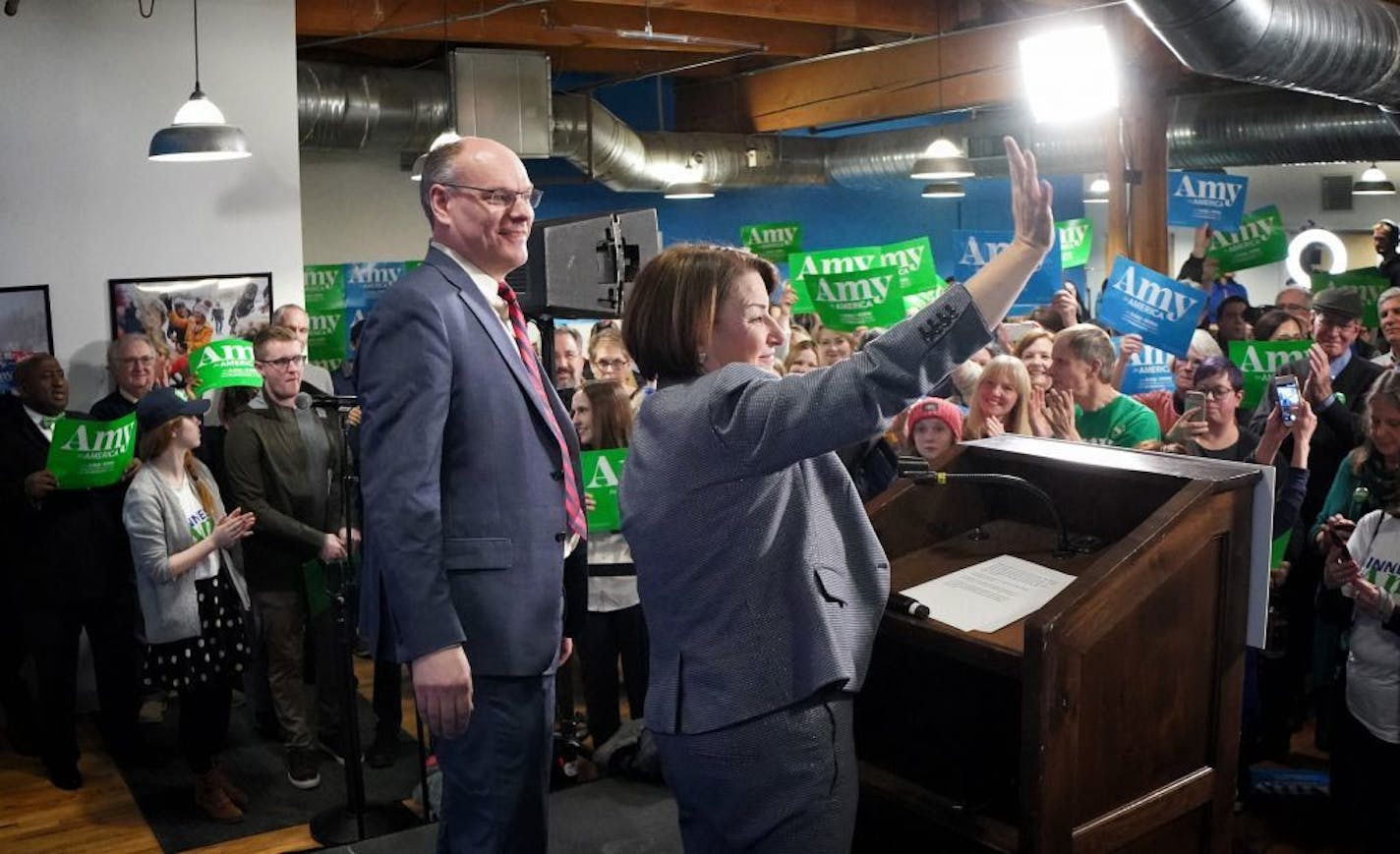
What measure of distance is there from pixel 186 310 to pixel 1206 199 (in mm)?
5802

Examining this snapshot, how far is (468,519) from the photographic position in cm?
209

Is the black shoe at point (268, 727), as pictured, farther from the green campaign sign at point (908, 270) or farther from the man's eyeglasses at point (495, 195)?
the man's eyeglasses at point (495, 195)

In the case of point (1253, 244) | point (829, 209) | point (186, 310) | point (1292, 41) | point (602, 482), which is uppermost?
point (1292, 41)

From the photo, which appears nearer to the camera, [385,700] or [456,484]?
[456,484]

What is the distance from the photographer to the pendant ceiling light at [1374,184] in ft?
46.6

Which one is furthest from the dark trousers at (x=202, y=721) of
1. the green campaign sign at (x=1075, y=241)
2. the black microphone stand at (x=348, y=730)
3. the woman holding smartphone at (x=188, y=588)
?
the green campaign sign at (x=1075, y=241)

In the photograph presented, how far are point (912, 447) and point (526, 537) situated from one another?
7.91ft

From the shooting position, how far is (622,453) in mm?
4328

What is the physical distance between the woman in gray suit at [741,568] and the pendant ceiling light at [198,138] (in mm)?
3633

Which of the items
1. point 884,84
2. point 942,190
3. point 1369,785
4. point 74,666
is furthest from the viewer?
point 942,190

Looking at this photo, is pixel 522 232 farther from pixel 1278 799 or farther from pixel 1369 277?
pixel 1369 277

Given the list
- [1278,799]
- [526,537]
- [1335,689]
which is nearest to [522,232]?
[526,537]

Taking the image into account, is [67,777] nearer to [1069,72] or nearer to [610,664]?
[610,664]

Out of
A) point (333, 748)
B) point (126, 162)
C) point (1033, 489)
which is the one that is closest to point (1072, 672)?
point (1033, 489)
